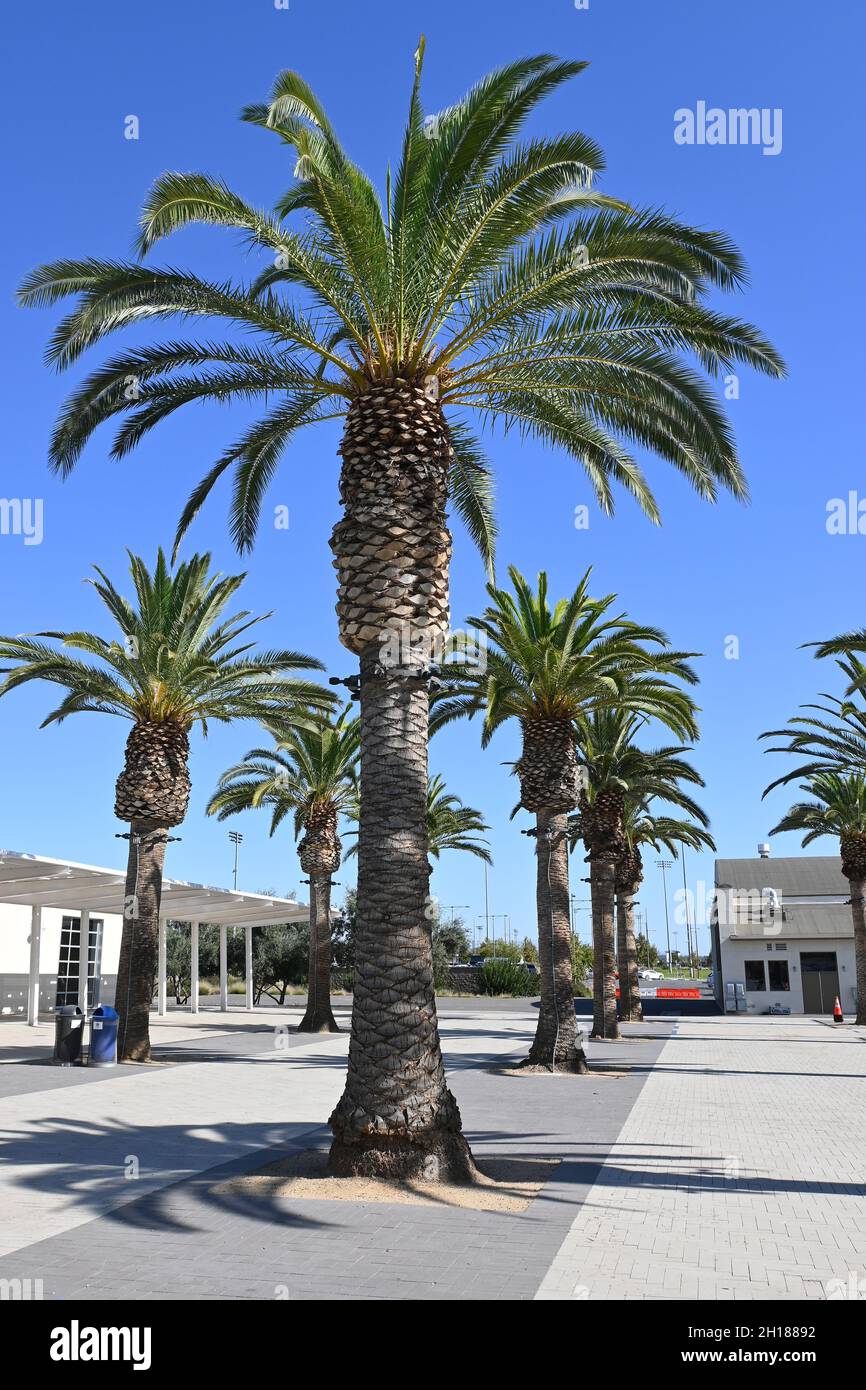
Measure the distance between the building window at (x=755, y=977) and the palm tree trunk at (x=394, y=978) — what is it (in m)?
42.5

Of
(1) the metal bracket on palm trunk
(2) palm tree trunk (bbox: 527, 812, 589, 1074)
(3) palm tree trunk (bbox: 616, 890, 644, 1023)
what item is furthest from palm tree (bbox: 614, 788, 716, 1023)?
(1) the metal bracket on palm trunk

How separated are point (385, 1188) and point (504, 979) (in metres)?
46.1

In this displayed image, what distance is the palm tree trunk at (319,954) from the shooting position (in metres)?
29.3

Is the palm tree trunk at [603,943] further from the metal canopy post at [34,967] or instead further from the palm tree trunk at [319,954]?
the metal canopy post at [34,967]

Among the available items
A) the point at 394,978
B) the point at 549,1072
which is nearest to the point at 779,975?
the point at 549,1072

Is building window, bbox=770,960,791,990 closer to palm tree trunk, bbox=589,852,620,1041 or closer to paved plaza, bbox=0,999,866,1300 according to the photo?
palm tree trunk, bbox=589,852,620,1041

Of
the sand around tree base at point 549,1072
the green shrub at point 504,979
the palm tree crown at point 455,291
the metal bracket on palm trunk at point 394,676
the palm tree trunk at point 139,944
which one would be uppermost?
the palm tree crown at point 455,291

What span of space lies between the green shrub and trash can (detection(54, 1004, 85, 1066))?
118 ft

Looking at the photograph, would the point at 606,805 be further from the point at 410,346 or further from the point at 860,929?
the point at 410,346

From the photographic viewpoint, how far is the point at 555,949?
18.8m

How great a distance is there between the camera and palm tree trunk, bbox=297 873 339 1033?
29.3m

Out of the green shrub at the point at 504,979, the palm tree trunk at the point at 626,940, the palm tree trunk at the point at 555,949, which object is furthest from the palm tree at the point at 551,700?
the green shrub at the point at 504,979

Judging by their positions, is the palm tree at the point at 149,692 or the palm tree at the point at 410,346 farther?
the palm tree at the point at 149,692
